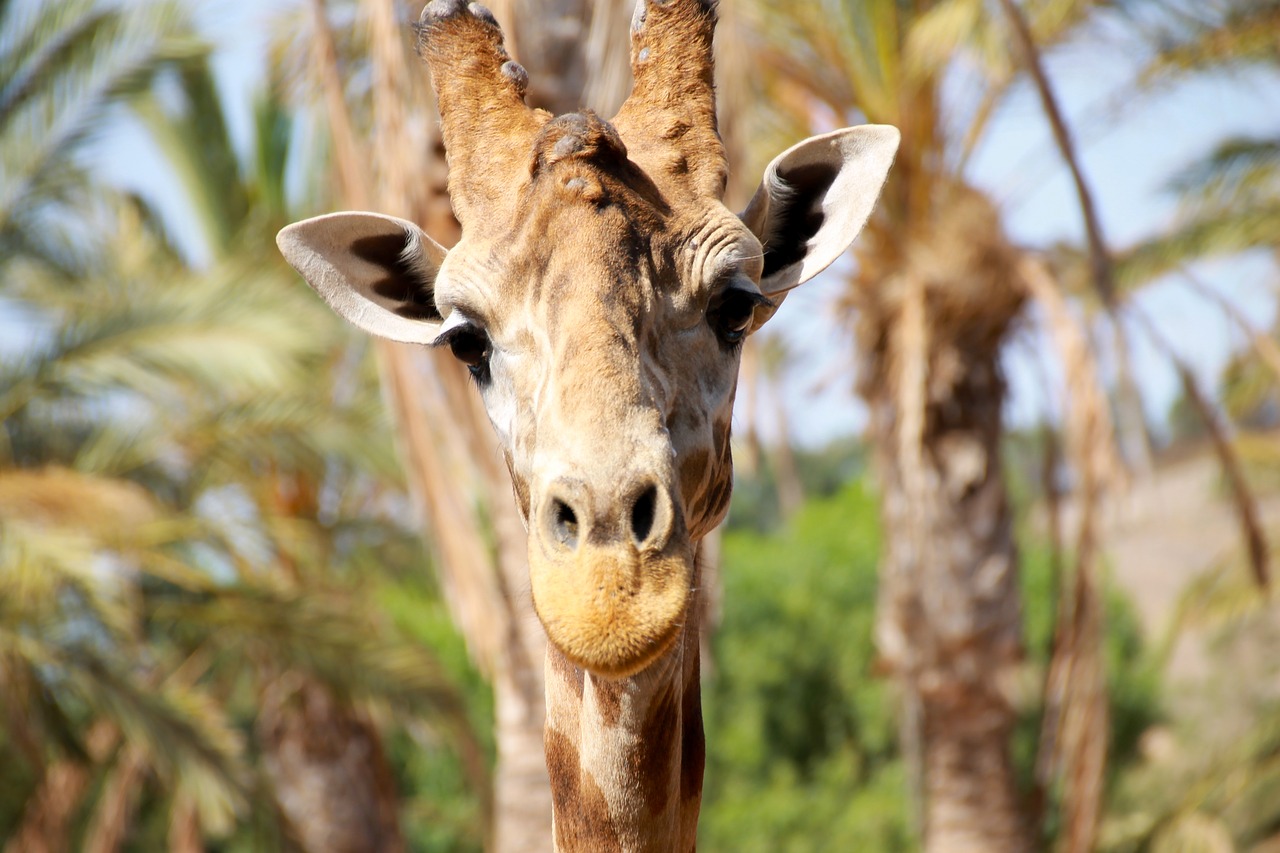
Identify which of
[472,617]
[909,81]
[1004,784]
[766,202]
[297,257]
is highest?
[766,202]

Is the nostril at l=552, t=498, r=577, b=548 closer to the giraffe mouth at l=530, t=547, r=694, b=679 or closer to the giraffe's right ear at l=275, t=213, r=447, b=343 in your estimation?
the giraffe mouth at l=530, t=547, r=694, b=679

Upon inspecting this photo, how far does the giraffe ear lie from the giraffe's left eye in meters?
0.28

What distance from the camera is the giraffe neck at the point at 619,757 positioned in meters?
3.10

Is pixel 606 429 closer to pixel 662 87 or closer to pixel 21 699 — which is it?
pixel 662 87

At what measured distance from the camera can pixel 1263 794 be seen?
1530 cm

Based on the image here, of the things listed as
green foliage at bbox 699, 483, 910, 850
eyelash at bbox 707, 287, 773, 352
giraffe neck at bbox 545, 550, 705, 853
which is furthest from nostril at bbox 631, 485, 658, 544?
green foliage at bbox 699, 483, 910, 850

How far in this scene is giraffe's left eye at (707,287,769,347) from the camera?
127 inches

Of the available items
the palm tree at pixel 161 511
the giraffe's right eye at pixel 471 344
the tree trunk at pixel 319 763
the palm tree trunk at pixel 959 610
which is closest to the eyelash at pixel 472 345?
the giraffe's right eye at pixel 471 344

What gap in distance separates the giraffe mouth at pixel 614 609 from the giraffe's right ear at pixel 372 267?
1100mm

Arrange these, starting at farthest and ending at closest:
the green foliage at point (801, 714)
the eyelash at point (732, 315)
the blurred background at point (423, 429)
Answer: the green foliage at point (801, 714), the blurred background at point (423, 429), the eyelash at point (732, 315)

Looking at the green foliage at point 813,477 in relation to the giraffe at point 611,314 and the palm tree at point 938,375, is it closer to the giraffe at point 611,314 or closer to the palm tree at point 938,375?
the palm tree at point 938,375

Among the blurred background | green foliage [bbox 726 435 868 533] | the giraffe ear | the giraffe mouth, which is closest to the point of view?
the giraffe mouth

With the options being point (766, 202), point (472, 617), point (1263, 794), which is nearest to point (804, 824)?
point (1263, 794)

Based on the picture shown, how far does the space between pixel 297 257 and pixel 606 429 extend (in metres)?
1.31
